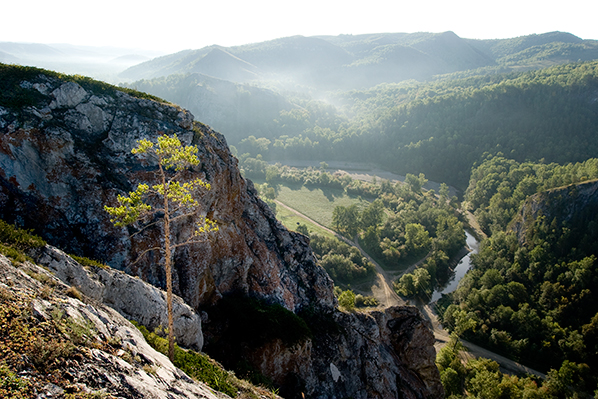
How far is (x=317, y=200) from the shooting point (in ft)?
461

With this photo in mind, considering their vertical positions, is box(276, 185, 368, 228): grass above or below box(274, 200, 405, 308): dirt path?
above

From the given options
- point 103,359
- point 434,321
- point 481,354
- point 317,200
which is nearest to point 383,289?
point 434,321

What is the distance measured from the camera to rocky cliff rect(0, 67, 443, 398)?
20.7 metres

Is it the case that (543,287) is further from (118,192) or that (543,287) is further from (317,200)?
(118,192)

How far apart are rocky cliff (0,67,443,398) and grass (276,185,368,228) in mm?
83415

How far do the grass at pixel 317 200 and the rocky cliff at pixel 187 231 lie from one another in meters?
83.4

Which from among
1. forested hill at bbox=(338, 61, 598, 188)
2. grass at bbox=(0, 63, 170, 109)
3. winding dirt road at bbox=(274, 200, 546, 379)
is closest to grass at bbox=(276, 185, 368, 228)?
winding dirt road at bbox=(274, 200, 546, 379)

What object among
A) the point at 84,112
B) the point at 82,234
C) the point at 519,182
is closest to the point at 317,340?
the point at 82,234

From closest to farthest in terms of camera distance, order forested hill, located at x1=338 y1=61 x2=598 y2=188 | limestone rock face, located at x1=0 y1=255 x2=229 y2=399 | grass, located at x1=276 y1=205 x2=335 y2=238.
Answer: limestone rock face, located at x1=0 y1=255 x2=229 y2=399 < grass, located at x1=276 y1=205 x2=335 y2=238 < forested hill, located at x1=338 y1=61 x2=598 y2=188

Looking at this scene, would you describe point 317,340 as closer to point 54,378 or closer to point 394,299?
point 54,378

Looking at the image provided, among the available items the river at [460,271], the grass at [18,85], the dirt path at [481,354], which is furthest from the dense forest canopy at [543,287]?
the grass at [18,85]

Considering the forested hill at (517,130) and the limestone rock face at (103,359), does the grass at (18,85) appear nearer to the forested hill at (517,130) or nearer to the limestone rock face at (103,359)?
the limestone rock face at (103,359)

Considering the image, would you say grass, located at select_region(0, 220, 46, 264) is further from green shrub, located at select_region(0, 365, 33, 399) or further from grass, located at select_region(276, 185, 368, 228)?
grass, located at select_region(276, 185, 368, 228)

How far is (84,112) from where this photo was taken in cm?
2492
